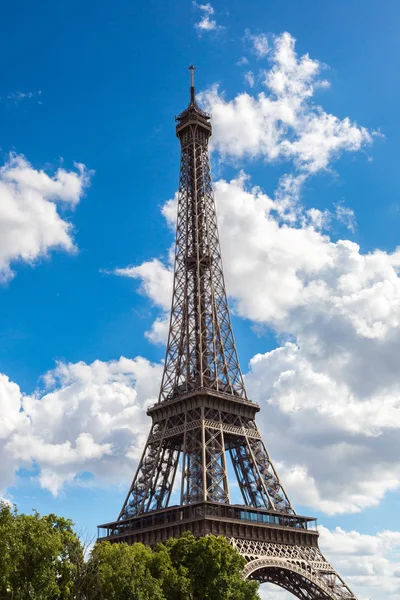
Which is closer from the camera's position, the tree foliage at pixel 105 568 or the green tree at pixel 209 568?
the tree foliage at pixel 105 568

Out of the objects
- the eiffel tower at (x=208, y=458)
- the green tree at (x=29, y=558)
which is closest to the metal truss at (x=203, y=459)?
the eiffel tower at (x=208, y=458)

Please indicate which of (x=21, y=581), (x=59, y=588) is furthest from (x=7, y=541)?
(x=59, y=588)

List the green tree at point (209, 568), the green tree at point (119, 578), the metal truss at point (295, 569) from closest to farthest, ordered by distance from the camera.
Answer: the green tree at point (119, 578), the green tree at point (209, 568), the metal truss at point (295, 569)

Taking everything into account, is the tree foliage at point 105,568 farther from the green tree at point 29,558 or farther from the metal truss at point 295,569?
the metal truss at point 295,569

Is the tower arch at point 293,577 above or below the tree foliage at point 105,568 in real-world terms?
above

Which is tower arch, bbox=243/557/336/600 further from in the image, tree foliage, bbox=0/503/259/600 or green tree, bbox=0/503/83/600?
green tree, bbox=0/503/83/600

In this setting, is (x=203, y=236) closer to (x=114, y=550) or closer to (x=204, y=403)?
(x=204, y=403)

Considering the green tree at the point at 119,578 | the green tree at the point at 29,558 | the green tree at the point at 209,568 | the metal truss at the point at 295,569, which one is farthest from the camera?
the metal truss at the point at 295,569

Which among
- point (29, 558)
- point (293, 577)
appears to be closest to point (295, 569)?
point (293, 577)
